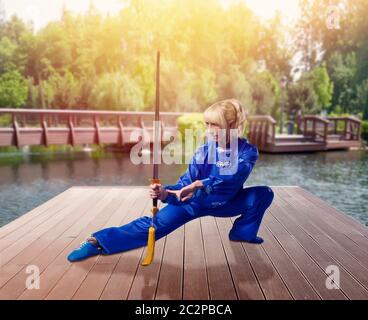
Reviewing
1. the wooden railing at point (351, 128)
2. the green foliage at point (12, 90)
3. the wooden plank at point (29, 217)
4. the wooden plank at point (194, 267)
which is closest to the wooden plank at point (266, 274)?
the wooden plank at point (194, 267)

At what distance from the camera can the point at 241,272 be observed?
2.53 metres

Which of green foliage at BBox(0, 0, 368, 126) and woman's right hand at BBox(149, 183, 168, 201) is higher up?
green foliage at BBox(0, 0, 368, 126)

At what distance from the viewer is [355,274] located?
252cm

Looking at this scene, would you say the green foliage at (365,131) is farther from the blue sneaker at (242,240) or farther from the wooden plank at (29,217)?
the blue sneaker at (242,240)

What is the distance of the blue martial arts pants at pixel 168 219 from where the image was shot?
9.02 ft

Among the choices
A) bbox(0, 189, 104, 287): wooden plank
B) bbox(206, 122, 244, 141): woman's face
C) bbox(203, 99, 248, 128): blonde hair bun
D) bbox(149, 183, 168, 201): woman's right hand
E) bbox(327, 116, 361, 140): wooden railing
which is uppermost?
bbox(203, 99, 248, 128): blonde hair bun

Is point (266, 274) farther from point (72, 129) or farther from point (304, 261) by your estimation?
point (72, 129)

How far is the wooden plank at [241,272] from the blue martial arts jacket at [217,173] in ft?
1.23

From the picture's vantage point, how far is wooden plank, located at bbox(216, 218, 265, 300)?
222 cm

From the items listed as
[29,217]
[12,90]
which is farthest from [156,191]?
[12,90]

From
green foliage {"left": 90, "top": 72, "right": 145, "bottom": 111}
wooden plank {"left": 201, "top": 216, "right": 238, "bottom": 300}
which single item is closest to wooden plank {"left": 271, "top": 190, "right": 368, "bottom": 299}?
wooden plank {"left": 201, "top": 216, "right": 238, "bottom": 300}

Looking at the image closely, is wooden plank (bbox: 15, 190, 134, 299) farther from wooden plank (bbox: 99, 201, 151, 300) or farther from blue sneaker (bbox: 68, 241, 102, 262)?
wooden plank (bbox: 99, 201, 151, 300)

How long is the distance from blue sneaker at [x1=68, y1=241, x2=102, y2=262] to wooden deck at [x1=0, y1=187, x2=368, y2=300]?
0.14 feet
